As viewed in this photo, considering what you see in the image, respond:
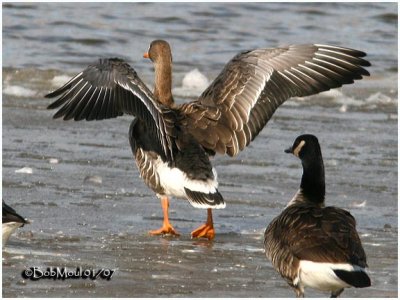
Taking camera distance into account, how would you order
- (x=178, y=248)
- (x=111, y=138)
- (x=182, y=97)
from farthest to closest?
(x=182, y=97), (x=111, y=138), (x=178, y=248)

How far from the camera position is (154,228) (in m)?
8.52

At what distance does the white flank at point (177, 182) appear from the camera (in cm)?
813

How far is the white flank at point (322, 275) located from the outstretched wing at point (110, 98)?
2.30 m

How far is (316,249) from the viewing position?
608cm

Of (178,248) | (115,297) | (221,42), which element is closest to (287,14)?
(221,42)

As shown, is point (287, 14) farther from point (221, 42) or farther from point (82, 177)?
point (82, 177)

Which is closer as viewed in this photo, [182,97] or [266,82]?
[266,82]

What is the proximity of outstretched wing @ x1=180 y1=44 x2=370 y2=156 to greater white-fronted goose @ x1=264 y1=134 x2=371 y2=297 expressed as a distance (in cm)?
189

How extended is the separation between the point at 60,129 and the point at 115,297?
578 centimetres

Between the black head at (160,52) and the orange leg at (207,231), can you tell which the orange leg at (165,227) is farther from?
the black head at (160,52)

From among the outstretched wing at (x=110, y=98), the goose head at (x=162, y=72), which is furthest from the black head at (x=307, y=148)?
the goose head at (x=162, y=72)

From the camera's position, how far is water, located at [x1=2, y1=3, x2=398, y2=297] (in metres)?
7.01

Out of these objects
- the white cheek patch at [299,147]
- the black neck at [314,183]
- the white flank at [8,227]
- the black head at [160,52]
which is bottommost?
the white flank at [8,227]

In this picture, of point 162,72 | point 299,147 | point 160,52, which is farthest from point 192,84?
point 299,147
